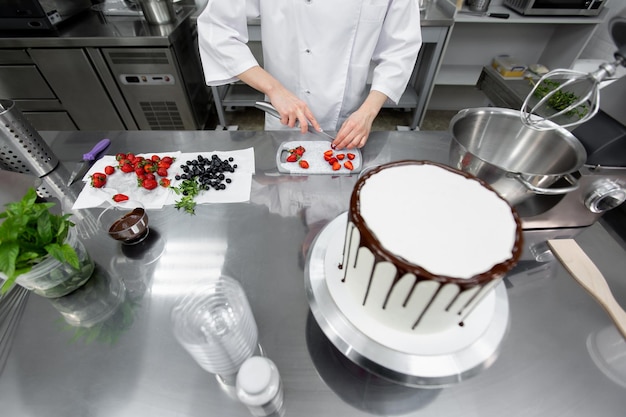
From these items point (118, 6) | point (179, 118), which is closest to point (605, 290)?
point (179, 118)

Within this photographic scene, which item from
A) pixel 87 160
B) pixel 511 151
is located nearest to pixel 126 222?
pixel 87 160

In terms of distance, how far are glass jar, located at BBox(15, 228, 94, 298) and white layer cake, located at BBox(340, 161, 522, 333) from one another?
0.56 m

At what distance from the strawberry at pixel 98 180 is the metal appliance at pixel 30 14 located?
5.33ft

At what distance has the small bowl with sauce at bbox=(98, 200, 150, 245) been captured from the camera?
685 mm

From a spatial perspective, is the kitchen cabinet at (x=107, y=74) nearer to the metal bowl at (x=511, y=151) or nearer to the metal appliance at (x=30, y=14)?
the metal appliance at (x=30, y=14)

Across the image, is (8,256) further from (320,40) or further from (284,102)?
(320,40)

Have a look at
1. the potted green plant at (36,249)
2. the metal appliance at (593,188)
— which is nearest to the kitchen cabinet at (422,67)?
the metal appliance at (593,188)

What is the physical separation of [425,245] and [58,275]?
0.70 metres

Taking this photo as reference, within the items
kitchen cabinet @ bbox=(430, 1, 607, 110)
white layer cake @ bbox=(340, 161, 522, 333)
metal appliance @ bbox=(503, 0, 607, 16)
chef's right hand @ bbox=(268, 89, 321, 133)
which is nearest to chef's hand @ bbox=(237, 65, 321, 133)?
chef's right hand @ bbox=(268, 89, 321, 133)

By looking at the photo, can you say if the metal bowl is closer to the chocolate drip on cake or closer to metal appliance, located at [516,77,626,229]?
metal appliance, located at [516,77,626,229]

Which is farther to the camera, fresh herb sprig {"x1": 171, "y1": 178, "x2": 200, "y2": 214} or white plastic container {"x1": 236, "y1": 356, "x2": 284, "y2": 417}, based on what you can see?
fresh herb sprig {"x1": 171, "y1": 178, "x2": 200, "y2": 214}

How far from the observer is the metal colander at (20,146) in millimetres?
794

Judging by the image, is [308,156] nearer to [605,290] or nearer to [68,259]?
[68,259]

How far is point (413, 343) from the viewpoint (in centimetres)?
47
